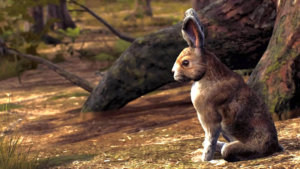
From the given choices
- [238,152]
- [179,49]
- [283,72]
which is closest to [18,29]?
[179,49]

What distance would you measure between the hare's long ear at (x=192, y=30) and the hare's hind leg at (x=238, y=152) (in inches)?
33.8

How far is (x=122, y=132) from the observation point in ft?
19.2

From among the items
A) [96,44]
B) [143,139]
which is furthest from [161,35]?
[96,44]

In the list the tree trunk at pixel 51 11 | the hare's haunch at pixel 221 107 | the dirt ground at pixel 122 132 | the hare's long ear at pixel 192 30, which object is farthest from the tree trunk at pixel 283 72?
the tree trunk at pixel 51 11

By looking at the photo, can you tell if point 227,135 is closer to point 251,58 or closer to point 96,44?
point 251,58

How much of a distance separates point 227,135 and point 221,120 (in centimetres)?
23

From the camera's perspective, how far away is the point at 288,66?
5.25 m

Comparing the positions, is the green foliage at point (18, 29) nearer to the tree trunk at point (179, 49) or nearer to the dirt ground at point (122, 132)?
the dirt ground at point (122, 132)

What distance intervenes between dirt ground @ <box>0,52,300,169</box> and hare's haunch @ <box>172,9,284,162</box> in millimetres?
113

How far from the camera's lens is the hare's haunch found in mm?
3459

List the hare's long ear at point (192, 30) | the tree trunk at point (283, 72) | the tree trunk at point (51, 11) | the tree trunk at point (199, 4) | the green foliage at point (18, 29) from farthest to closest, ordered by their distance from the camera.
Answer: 1. the tree trunk at point (51, 11)
2. the tree trunk at point (199, 4)
3. the green foliage at point (18, 29)
4. the tree trunk at point (283, 72)
5. the hare's long ear at point (192, 30)

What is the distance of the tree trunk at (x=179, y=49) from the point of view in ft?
21.7

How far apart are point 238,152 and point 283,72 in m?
2.09

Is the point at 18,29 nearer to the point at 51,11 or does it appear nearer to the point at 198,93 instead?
the point at 51,11
